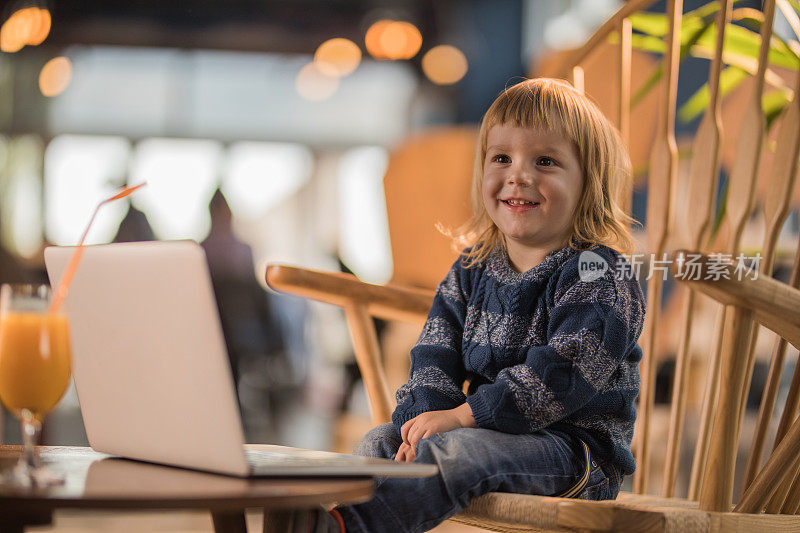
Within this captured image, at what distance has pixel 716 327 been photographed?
1271 millimetres

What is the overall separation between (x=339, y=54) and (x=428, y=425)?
526cm

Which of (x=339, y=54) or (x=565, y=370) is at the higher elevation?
(x=339, y=54)

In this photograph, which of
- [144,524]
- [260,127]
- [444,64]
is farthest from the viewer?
[260,127]

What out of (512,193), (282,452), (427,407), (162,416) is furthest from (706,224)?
(162,416)

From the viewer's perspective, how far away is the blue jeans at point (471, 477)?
0.85 m

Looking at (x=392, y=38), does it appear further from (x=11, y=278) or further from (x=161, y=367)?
(x=161, y=367)

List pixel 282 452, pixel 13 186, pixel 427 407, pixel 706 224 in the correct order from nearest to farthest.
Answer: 1. pixel 282 452
2. pixel 427 407
3. pixel 706 224
4. pixel 13 186

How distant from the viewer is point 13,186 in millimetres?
5531

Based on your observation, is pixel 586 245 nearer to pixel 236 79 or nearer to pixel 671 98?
pixel 671 98

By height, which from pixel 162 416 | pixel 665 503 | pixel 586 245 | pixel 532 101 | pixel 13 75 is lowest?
pixel 665 503

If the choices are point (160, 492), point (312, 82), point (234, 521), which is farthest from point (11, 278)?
point (160, 492)

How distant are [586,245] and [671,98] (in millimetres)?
329

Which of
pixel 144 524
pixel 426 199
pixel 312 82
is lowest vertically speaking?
pixel 144 524

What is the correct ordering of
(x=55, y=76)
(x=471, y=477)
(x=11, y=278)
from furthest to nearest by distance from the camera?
(x=55, y=76) < (x=11, y=278) < (x=471, y=477)
